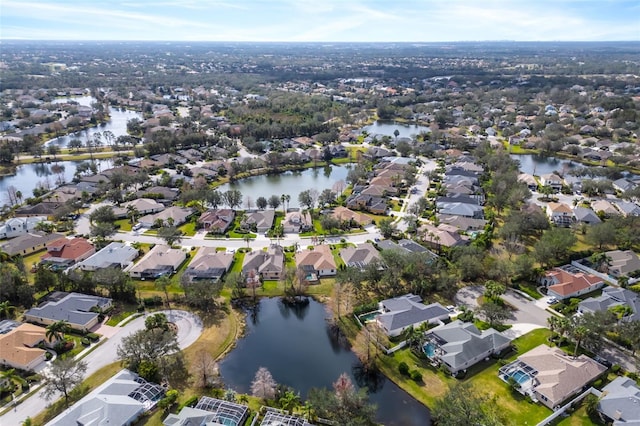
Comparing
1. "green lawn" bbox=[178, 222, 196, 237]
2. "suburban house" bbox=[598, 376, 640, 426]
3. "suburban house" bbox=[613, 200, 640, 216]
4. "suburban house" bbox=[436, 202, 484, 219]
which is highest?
"suburban house" bbox=[613, 200, 640, 216]

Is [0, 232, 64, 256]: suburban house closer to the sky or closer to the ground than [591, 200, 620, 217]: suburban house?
closer to the ground

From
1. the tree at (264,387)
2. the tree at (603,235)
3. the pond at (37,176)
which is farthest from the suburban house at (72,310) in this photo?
the tree at (603,235)

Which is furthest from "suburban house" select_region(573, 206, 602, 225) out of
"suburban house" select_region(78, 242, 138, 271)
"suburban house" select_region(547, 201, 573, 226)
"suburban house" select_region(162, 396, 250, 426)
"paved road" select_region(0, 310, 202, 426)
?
"suburban house" select_region(78, 242, 138, 271)

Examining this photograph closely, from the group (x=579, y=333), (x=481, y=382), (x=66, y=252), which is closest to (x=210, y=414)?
(x=481, y=382)

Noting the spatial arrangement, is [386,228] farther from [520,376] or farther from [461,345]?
[520,376]

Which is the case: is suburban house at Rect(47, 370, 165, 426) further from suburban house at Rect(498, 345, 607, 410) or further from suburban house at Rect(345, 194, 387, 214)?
suburban house at Rect(345, 194, 387, 214)

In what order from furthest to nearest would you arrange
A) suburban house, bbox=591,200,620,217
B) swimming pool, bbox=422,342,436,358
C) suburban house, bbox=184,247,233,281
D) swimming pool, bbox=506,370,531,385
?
suburban house, bbox=591,200,620,217 < suburban house, bbox=184,247,233,281 < swimming pool, bbox=422,342,436,358 < swimming pool, bbox=506,370,531,385

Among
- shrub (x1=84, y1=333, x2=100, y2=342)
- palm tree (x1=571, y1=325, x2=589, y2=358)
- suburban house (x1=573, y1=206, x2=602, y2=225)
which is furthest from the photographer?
suburban house (x1=573, y1=206, x2=602, y2=225)

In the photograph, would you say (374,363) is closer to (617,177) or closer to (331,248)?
(331,248)
